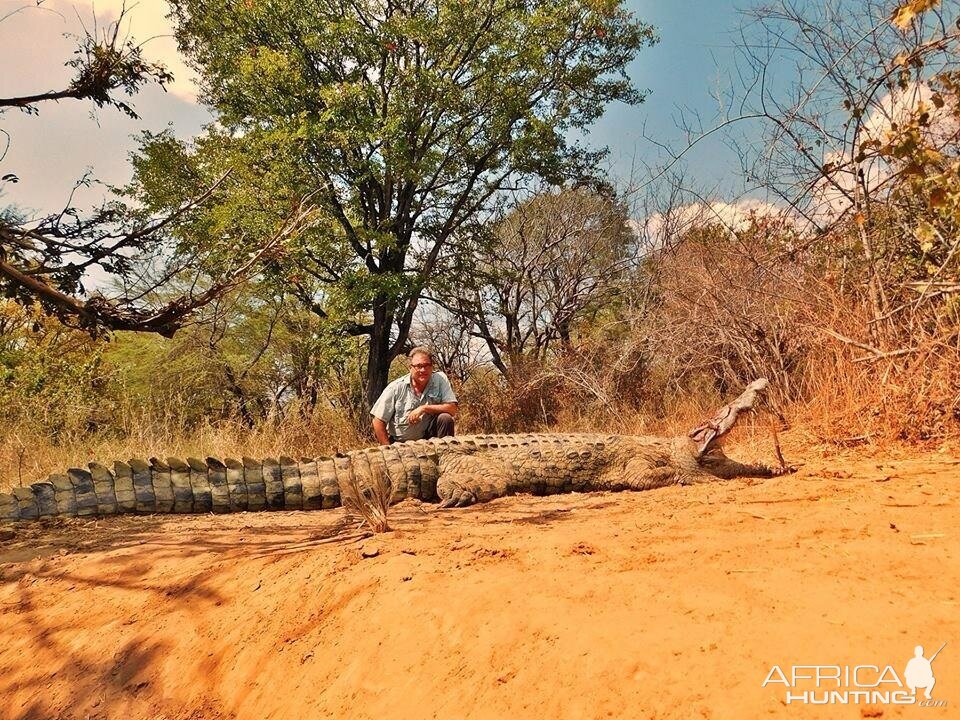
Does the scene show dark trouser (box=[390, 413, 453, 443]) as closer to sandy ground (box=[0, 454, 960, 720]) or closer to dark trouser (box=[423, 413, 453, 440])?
dark trouser (box=[423, 413, 453, 440])

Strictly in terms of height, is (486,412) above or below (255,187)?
below

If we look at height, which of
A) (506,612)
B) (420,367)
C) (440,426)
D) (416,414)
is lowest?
(506,612)

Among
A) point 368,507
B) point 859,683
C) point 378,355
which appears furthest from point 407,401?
point 859,683

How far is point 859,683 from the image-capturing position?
1858 millimetres

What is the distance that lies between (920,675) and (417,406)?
545cm

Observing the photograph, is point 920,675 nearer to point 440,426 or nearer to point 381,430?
point 440,426

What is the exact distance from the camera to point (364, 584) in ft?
10.1

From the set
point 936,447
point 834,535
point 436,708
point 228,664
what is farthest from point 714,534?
point 936,447

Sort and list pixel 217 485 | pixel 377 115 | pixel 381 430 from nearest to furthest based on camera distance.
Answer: pixel 217 485 < pixel 381 430 < pixel 377 115

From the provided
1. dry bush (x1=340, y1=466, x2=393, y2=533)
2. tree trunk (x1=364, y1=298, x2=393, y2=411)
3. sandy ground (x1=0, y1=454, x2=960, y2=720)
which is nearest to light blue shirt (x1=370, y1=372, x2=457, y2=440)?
dry bush (x1=340, y1=466, x2=393, y2=533)

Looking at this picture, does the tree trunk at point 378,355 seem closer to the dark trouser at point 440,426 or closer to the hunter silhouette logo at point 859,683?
the dark trouser at point 440,426

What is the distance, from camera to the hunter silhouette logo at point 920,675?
180 centimetres

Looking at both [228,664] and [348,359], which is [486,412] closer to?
[348,359]

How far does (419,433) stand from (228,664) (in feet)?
13.4
